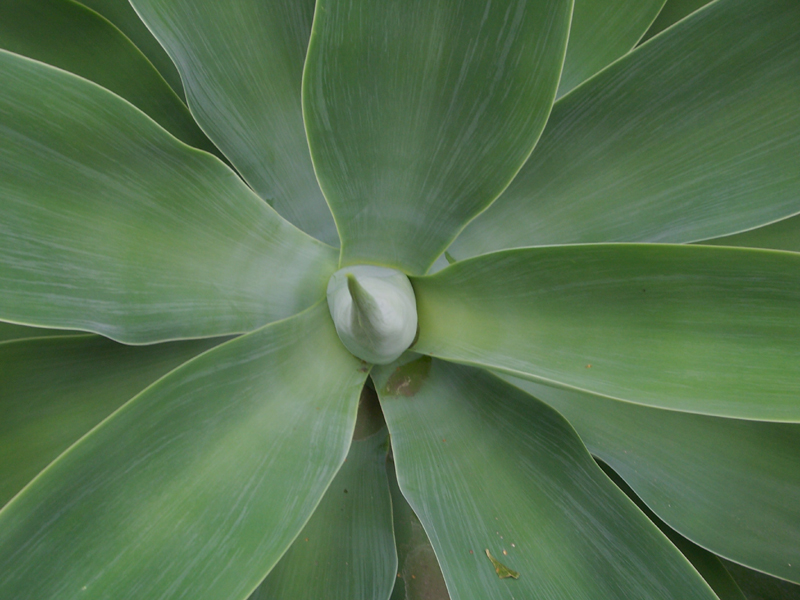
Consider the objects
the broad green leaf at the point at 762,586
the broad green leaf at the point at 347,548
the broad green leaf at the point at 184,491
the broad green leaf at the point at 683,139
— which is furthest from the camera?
the broad green leaf at the point at 762,586

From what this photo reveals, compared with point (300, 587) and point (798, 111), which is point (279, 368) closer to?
point (300, 587)

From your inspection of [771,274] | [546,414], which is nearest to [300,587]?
[546,414]

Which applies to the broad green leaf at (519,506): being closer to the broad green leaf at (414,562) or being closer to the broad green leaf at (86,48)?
the broad green leaf at (414,562)

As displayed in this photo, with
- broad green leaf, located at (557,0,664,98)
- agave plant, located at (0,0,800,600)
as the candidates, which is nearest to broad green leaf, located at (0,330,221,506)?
agave plant, located at (0,0,800,600)

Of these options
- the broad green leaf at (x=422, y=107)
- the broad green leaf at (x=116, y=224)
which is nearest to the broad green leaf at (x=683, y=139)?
the broad green leaf at (x=422, y=107)

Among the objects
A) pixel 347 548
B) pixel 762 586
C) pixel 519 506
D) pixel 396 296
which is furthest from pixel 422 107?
pixel 762 586
